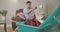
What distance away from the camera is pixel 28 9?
8.73 feet

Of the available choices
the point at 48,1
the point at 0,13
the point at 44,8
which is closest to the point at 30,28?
the point at 0,13

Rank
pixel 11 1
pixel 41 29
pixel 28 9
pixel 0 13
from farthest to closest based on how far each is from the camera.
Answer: pixel 11 1
pixel 0 13
pixel 28 9
pixel 41 29

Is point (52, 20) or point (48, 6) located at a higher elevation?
point (48, 6)

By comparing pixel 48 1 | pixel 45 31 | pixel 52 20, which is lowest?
pixel 45 31

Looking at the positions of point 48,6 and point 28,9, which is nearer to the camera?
point 28,9

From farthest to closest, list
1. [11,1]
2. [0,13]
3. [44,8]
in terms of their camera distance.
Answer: [11,1], [44,8], [0,13]

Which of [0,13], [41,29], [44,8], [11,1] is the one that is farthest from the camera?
[11,1]

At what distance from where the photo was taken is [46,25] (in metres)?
1.37

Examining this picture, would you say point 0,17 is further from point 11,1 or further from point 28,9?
point 11,1

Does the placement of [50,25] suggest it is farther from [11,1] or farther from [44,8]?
[11,1]

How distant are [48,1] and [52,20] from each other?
3.51m

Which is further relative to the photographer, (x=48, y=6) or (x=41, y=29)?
(x=48, y=6)

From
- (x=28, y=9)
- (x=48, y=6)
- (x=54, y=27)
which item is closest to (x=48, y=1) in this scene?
(x=48, y=6)

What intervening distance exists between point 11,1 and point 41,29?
4.70m
